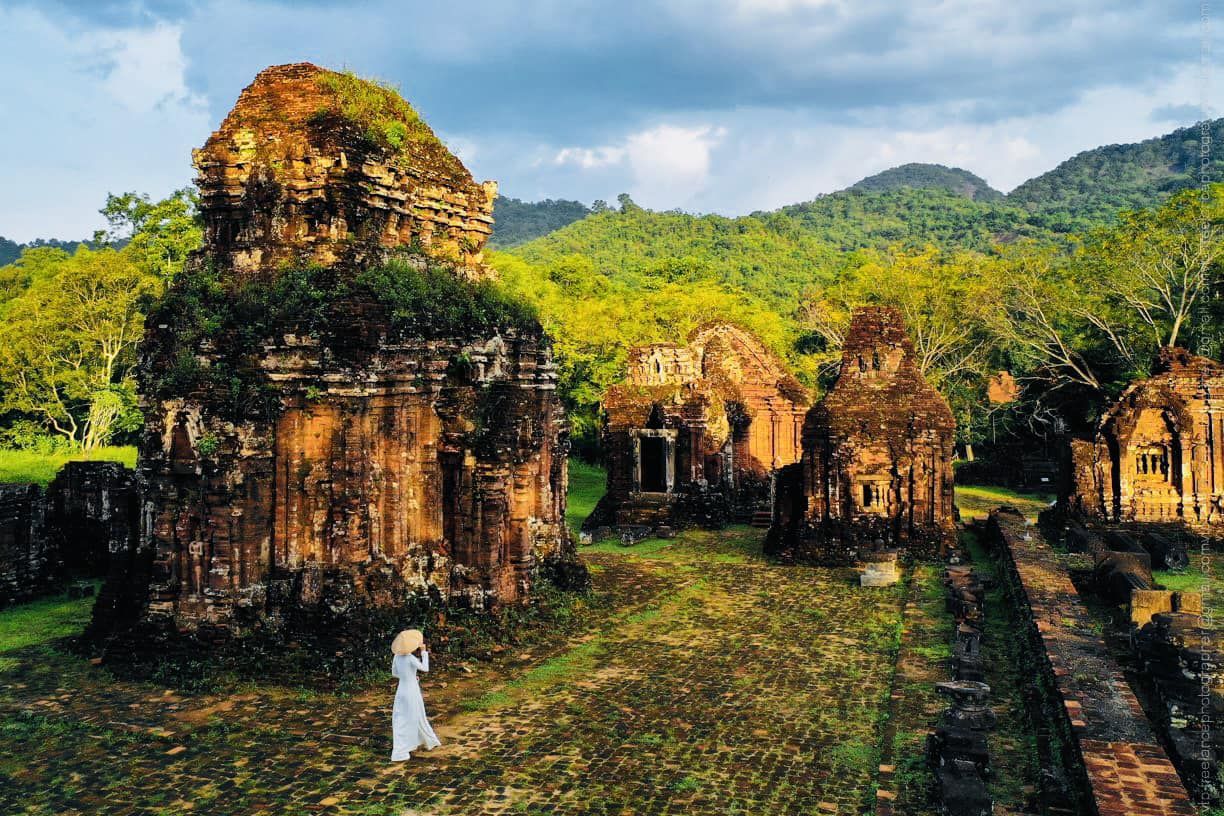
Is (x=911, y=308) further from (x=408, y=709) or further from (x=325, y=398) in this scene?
(x=408, y=709)

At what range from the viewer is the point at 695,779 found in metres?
8.26

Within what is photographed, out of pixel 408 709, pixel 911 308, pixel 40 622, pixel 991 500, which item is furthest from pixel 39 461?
pixel 911 308

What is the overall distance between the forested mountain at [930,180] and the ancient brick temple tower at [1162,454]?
146 metres

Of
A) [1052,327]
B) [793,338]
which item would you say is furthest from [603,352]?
[1052,327]

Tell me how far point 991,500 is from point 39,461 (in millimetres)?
28911

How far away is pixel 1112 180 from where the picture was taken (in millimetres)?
99625

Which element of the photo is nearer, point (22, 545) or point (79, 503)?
point (22, 545)

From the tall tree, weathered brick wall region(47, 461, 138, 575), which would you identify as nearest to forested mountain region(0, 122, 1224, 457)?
the tall tree

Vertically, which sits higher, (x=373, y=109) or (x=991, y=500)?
(x=373, y=109)

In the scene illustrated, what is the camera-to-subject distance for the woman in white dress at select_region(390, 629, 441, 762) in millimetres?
8695

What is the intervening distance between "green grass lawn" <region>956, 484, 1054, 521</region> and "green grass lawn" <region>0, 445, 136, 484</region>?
22737 millimetres

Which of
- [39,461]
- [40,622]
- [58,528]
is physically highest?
[39,461]

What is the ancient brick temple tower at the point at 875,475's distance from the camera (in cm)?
1881

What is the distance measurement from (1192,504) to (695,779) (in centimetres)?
1770
